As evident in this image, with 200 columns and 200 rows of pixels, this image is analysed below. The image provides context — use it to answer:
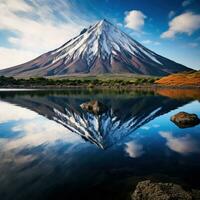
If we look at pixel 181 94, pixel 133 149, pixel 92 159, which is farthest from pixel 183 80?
pixel 92 159

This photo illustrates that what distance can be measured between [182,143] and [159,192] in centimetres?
909

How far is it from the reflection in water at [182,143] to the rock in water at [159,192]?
6577 millimetres

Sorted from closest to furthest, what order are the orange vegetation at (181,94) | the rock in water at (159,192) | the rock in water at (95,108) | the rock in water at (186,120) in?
the rock in water at (159,192)
the rock in water at (186,120)
the rock in water at (95,108)
the orange vegetation at (181,94)

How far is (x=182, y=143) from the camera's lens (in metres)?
16.1

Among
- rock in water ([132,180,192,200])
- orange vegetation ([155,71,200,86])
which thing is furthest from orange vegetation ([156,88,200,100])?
rock in water ([132,180,192,200])

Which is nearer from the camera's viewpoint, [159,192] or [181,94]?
[159,192]

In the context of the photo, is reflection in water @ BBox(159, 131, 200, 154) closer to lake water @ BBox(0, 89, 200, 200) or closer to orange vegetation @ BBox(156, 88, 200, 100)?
lake water @ BBox(0, 89, 200, 200)

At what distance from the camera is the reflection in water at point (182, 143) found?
1457 centimetres

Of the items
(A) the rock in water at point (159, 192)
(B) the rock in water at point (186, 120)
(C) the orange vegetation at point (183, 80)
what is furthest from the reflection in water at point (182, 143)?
(C) the orange vegetation at point (183, 80)

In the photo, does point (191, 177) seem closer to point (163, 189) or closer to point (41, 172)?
point (163, 189)

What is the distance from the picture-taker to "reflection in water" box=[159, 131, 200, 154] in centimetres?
1457

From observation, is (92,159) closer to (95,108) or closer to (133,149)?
(133,149)

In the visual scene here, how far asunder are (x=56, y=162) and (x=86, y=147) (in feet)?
10.1

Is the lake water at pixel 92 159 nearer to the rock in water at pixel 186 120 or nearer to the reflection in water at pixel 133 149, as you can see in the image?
the reflection in water at pixel 133 149
